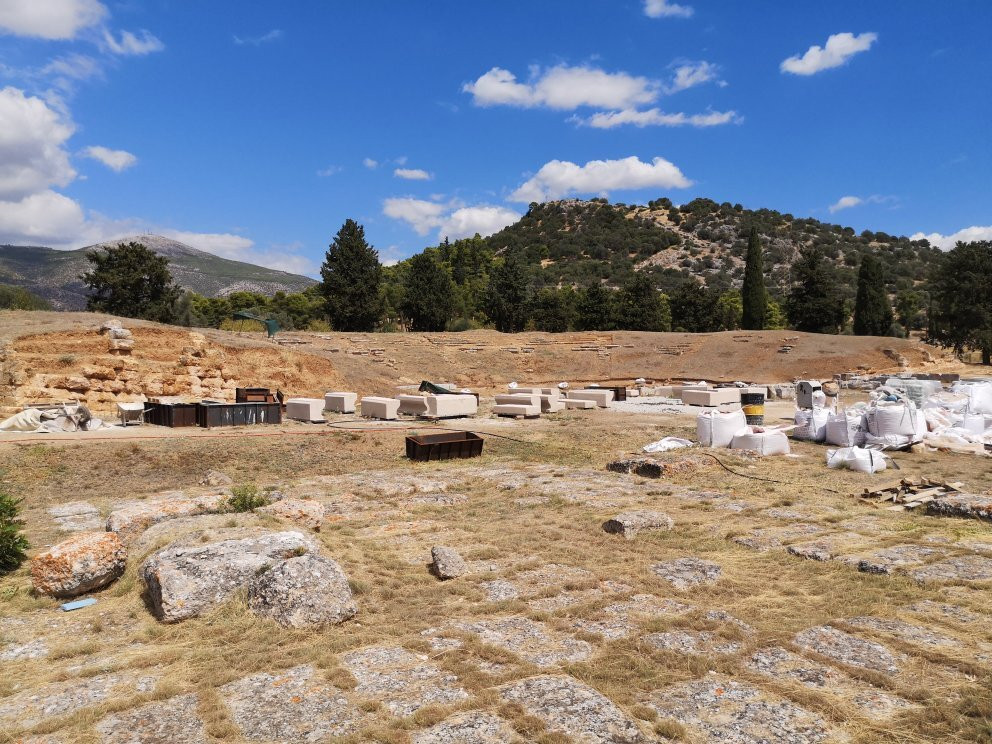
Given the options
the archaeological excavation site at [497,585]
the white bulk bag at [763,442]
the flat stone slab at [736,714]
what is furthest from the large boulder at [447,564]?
the white bulk bag at [763,442]

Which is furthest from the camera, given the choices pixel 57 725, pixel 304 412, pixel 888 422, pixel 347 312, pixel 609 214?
pixel 609 214

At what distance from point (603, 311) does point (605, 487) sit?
4369cm

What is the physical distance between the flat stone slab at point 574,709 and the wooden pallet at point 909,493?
8.93 m

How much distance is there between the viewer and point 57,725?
15.1 feet

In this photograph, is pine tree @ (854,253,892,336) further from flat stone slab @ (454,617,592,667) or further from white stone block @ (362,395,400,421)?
flat stone slab @ (454,617,592,667)

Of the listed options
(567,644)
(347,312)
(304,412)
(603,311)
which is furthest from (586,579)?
(603,311)

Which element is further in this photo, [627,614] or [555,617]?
[627,614]

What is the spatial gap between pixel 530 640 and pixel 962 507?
8.60 metres

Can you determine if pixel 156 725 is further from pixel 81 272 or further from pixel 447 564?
pixel 81 272

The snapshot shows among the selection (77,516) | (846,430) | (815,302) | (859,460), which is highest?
(815,302)

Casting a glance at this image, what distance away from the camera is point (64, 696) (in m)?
5.07

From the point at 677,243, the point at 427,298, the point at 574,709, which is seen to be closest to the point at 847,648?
the point at 574,709

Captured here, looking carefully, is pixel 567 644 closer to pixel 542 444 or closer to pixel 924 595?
pixel 924 595

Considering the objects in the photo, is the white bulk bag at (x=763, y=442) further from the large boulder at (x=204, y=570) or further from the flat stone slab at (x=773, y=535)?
the large boulder at (x=204, y=570)
